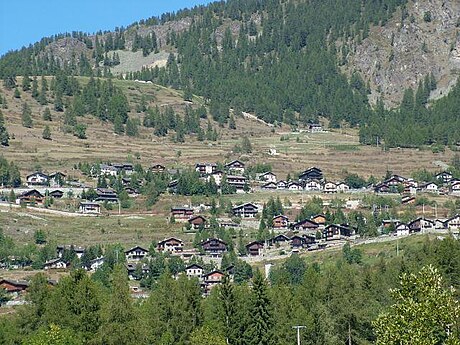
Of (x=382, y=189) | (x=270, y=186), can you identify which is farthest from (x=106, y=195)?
(x=382, y=189)

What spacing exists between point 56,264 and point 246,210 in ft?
123

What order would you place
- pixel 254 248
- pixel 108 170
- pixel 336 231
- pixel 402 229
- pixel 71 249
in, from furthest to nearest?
1. pixel 108 170
2. pixel 336 231
3. pixel 402 229
4. pixel 254 248
5. pixel 71 249

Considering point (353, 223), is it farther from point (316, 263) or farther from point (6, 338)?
point (6, 338)

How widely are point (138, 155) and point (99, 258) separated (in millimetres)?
62858

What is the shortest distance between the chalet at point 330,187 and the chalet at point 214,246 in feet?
136

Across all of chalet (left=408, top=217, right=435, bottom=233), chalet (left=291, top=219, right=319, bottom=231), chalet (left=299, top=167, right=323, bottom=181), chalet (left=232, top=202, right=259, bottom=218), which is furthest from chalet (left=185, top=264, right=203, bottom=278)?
chalet (left=299, top=167, right=323, bottom=181)

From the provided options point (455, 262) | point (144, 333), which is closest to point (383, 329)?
point (144, 333)

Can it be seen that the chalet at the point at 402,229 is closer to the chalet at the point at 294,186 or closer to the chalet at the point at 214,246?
the chalet at the point at 214,246

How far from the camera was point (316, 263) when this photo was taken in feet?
368

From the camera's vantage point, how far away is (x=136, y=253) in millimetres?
122438

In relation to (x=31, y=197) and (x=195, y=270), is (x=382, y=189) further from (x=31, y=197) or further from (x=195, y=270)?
(x=195, y=270)

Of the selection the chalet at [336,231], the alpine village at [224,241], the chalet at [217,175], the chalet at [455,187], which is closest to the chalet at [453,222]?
the alpine village at [224,241]

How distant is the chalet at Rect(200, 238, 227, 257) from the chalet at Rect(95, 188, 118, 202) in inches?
1048

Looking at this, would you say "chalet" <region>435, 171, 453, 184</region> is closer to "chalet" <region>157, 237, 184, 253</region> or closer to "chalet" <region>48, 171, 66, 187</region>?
"chalet" <region>157, 237, 184, 253</region>
